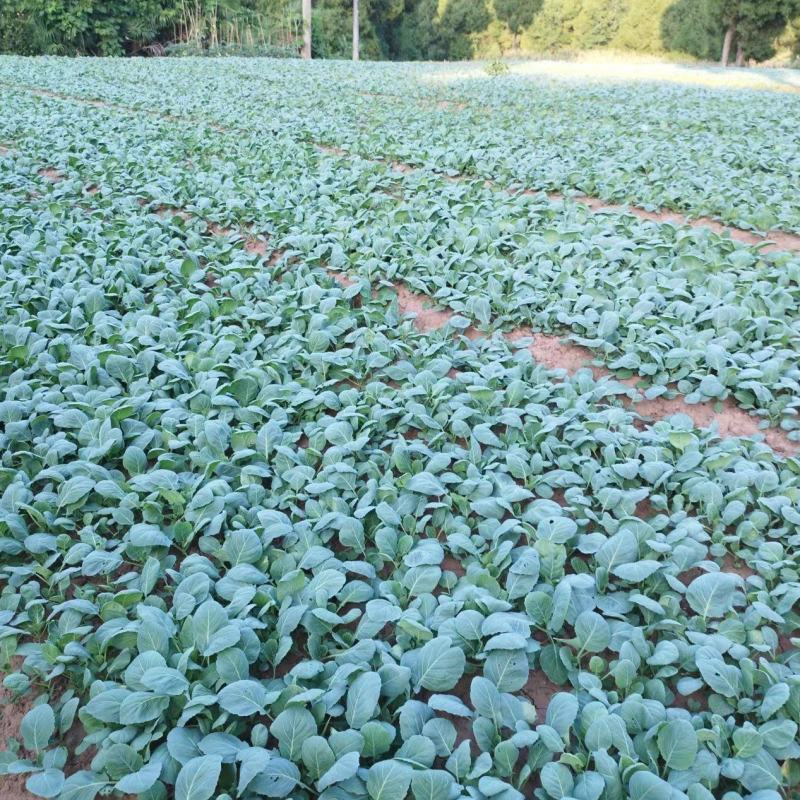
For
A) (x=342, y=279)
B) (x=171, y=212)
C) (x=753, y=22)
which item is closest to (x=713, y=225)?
(x=342, y=279)

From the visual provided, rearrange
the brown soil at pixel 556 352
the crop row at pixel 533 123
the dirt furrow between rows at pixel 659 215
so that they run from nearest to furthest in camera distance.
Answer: the brown soil at pixel 556 352 → the dirt furrow between rows at pixel 659 215 → the crop row at pixel 533 123

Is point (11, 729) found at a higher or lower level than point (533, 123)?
lower

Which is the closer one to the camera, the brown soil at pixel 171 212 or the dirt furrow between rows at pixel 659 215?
the dirt furrow between rows at pixel 659 215

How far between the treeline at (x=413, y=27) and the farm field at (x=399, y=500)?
20.2m

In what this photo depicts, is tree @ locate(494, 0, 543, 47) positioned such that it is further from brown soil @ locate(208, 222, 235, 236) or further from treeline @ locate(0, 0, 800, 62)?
brown soil @ locate(208, 222, 235, 236)

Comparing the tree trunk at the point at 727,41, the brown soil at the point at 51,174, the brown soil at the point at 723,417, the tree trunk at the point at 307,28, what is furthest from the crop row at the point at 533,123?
the tree trunk at the point at 727,41

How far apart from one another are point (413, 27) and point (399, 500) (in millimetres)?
38301

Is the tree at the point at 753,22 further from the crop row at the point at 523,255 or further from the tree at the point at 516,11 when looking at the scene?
the crop row at the point at 523,255

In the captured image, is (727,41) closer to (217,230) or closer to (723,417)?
(217,230)

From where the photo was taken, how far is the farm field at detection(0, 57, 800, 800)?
4.98 feet

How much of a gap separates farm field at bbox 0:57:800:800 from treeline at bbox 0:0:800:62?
20158mm

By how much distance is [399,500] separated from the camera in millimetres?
2266

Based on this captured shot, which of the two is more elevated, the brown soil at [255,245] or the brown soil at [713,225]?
the brown soil at [713,225]

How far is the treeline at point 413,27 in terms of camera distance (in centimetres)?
2048
